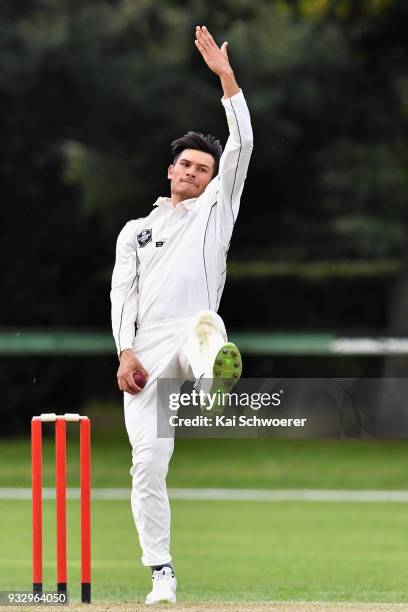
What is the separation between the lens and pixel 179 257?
5930mm

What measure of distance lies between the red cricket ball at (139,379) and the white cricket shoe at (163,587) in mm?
715

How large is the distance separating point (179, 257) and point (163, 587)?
1.28 metres

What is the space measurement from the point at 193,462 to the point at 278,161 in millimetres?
4398

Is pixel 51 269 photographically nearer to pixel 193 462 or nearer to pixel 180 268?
pixel 193 462

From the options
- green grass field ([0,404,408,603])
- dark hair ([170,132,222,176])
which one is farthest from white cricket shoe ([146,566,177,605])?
dark hair ([170,132,222,176])

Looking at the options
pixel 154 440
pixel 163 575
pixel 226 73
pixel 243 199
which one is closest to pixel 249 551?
pixel 163 575

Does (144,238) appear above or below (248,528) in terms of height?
above

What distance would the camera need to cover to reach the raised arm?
5793 mm

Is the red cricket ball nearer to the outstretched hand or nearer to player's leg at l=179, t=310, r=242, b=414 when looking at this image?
player's leg at l=179, t=310, r=242, b=414

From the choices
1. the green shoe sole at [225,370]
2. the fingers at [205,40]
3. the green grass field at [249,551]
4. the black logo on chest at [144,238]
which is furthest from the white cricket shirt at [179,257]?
the green grass field at [249,551]

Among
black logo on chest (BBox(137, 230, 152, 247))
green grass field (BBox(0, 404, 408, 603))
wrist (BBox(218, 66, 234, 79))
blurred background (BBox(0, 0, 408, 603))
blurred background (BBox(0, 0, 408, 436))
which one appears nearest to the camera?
wrist (BBox(218, 66, 234, 79))

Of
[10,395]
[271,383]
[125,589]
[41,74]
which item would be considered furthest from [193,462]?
[271,383]

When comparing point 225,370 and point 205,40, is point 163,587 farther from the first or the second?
point 205,40

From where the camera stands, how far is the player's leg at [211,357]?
548 centimetres
